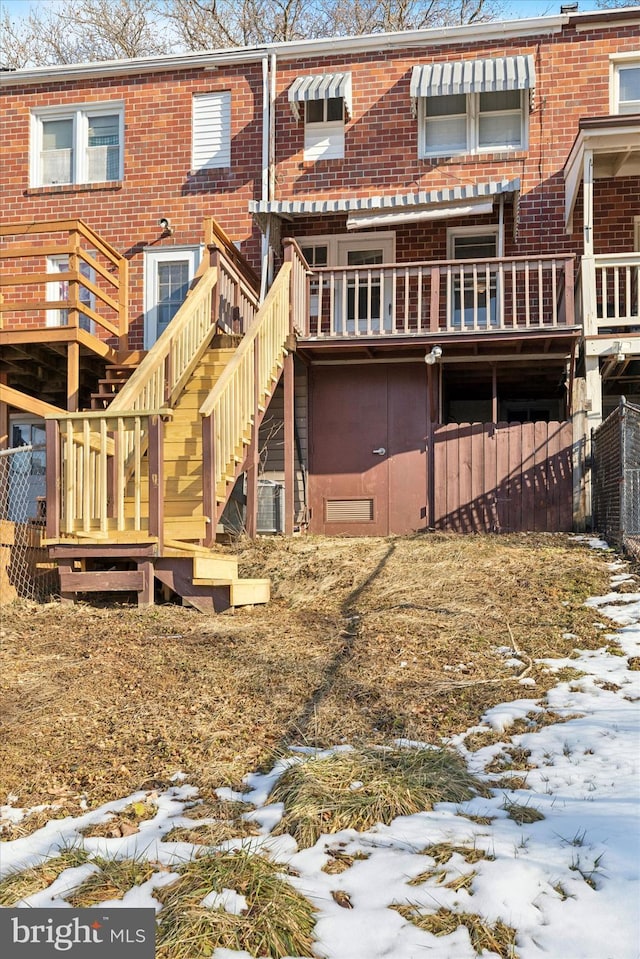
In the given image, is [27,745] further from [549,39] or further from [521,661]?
[549,39]

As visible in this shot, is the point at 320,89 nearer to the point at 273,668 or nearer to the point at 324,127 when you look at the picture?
the point at 324,127

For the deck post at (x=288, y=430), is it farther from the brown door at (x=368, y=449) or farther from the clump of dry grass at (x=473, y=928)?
the clump of dry grass at (x=473, y=928)

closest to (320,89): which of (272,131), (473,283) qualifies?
(272,131)

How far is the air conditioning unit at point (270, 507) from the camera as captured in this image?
11906mm

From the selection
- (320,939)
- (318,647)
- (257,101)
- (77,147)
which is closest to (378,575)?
(318,647)

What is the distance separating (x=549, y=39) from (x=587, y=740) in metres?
12.6

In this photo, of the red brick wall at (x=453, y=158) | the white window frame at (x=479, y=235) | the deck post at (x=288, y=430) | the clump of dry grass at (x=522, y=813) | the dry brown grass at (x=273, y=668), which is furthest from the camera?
the red brick wall at (x=453, y=158)

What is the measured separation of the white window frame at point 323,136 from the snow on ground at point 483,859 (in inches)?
458

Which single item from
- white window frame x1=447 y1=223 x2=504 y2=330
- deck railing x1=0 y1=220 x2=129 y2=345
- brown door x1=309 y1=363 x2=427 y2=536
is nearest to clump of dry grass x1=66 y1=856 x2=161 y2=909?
brown door x1=309 y1=363 x2=427 y2=536

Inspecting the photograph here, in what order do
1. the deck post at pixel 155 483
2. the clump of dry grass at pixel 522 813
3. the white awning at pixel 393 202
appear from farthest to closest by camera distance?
the white awning at pixel 393 202 → the deck post at pixel 155 483 → the clump of dry grass at pixel 522 813

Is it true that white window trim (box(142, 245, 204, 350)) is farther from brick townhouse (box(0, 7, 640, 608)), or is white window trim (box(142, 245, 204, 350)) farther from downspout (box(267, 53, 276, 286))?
downspout (box(267, 53, 276, 286))

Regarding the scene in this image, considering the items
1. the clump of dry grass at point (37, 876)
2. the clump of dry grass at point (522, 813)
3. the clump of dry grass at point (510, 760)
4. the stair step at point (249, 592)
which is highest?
the stair step at point (249, 592)

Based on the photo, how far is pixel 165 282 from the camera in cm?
1423

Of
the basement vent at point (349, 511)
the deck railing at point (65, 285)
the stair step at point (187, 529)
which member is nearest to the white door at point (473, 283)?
the basement vent at point (349, 511)
